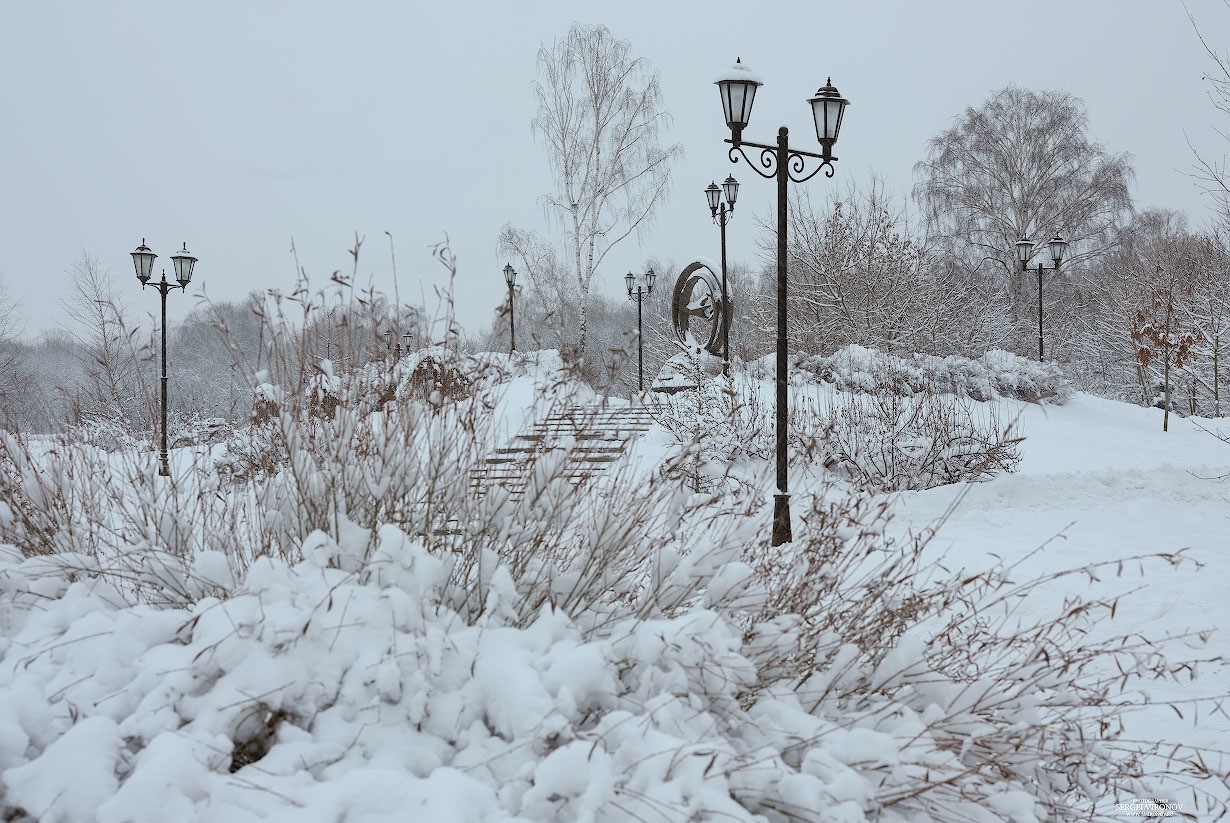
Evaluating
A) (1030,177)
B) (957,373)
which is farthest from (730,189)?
(1030,177)

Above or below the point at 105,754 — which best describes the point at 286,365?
above

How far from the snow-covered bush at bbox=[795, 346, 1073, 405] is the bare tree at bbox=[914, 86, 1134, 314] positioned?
938 centimetres

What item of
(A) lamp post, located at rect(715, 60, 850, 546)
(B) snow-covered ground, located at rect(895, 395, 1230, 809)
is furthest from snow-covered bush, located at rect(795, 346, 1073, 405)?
(A) lamp post, located at rect(715, 60, 850, 546)

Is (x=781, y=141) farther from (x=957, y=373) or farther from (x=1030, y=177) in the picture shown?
(x=1030, y=177)

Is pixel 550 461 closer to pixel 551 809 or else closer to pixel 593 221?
pixel 551 809

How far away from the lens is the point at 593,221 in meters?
20.2

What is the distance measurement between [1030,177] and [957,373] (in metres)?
13.1

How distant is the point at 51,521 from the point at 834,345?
16471 mm

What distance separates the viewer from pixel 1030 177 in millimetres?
22672

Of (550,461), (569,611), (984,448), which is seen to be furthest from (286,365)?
(984,448)

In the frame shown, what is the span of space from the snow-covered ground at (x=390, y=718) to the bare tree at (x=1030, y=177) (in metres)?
24.0

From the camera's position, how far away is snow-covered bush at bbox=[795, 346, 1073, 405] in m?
11.8

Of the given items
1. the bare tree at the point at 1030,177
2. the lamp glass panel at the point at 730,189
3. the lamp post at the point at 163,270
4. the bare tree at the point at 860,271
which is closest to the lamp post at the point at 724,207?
the lamp glass panel at the point at 730,189

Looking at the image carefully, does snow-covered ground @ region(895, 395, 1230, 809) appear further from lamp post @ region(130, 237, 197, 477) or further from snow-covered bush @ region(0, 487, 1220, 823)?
lamp post @ region(130, 237, 197, 477)
